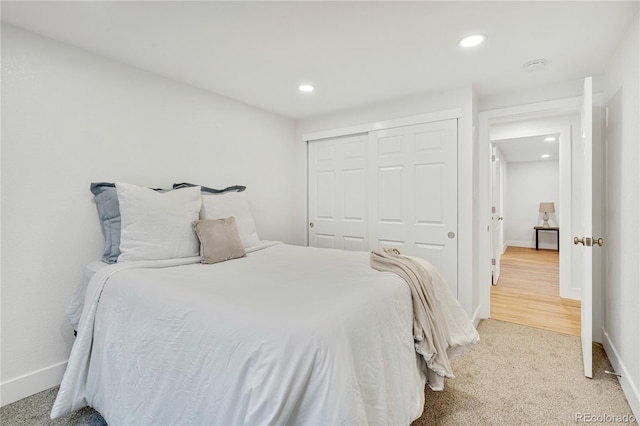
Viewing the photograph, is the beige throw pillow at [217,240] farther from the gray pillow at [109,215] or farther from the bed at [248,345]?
the gray pillow at [109,215]

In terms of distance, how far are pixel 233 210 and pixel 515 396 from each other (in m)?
2.41

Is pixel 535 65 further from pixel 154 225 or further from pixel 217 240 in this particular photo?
pixel 154 225

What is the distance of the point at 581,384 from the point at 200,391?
7.86ft

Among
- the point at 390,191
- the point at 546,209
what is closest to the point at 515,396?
the point at 390,191

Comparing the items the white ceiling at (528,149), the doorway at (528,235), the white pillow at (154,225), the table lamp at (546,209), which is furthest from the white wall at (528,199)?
the white pillow at (154,225)

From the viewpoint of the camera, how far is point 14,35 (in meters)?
1.83

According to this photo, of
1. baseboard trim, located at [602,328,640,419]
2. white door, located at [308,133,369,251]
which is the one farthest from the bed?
white door, located at [308,133,369,251]

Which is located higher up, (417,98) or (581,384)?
(417,98)

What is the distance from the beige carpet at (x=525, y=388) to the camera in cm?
170

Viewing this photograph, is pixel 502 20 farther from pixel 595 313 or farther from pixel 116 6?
pixel 595 313

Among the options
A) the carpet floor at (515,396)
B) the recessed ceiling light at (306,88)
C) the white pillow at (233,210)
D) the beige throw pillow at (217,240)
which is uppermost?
the recessed ceiling light at (306,88)

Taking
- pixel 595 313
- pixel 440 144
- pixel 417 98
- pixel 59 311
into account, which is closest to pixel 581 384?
pixel 595 313

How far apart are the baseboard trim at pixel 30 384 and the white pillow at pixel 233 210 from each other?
1367 millimetres

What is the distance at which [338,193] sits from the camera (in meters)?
3.68
